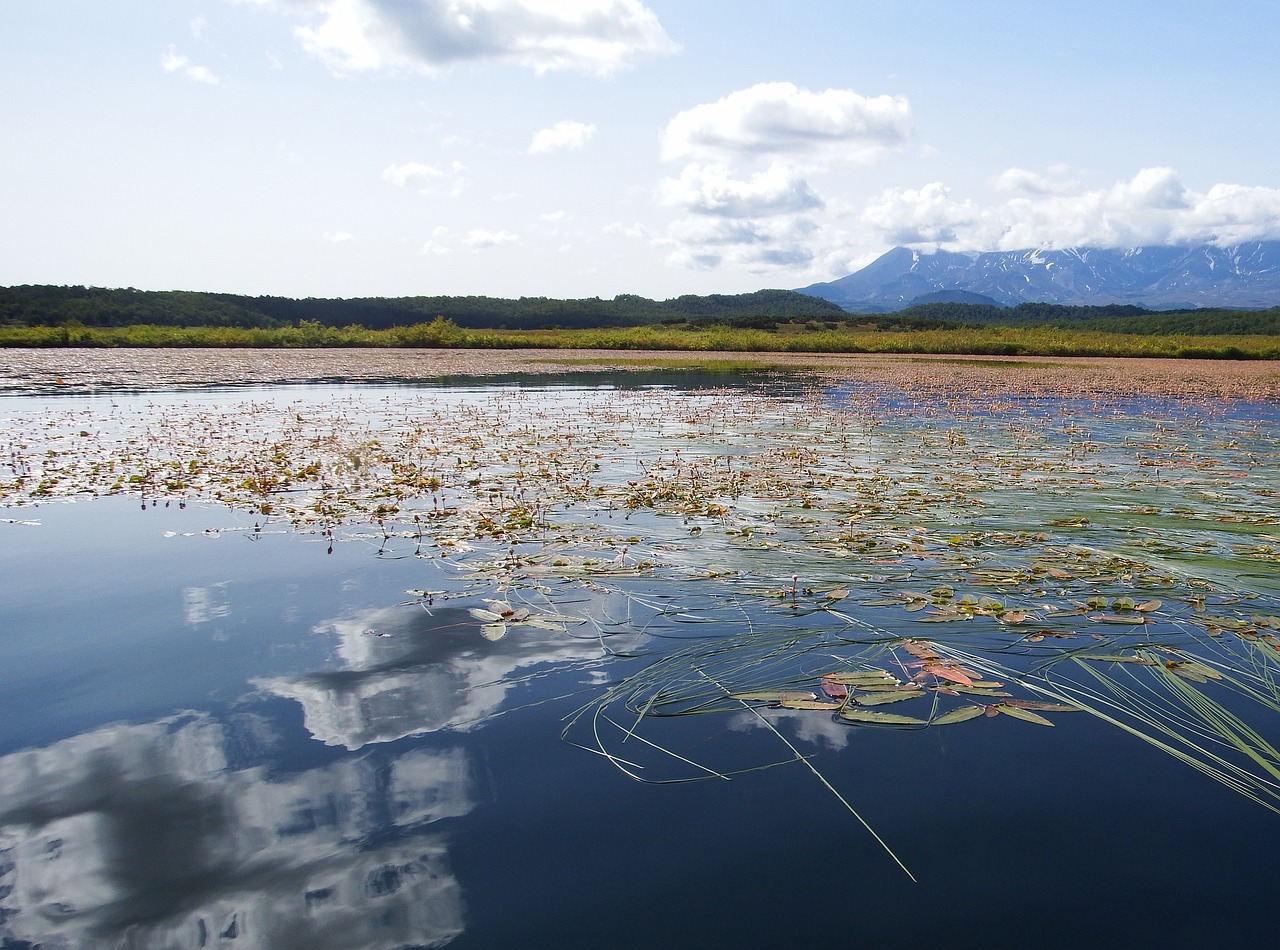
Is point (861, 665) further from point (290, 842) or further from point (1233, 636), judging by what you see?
point (290, 842)

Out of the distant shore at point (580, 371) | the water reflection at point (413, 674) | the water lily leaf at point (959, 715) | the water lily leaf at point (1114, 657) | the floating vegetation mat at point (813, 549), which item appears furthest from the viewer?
the distant shore at point (580, 371)

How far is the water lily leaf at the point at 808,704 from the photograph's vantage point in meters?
4.71

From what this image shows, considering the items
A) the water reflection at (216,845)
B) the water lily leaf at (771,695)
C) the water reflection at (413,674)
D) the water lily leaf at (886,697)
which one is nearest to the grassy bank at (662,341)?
the water reflection at (413,674)

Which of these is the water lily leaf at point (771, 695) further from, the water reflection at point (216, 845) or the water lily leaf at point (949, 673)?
the water reflection at point (216, 845)

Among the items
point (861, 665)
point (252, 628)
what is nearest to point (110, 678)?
point (252, 628)

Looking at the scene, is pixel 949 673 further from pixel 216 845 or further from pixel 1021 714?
pixel 216 845

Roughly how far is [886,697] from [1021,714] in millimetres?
726

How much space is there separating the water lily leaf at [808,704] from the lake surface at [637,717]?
2 cm

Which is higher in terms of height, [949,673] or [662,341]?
[662,341]

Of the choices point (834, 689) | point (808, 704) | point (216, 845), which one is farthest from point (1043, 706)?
point (216, 845)

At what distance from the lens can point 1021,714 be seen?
463 cm

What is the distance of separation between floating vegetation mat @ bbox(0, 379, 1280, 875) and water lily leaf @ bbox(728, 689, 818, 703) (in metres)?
0.03

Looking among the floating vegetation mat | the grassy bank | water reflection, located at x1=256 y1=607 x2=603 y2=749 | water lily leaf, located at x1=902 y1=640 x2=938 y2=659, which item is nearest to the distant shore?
the grassy bank

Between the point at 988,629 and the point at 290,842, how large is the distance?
4.57m
